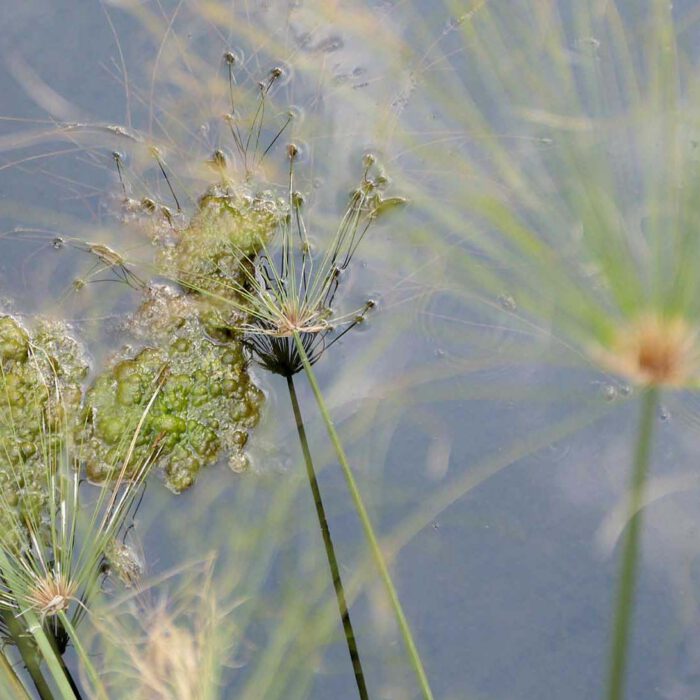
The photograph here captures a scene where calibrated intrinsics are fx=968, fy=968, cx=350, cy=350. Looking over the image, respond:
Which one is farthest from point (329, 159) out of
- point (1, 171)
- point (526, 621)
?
point (526, 621)

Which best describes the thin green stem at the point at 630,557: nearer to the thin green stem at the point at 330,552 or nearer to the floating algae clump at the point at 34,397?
the thin green stem at the point at 330,552

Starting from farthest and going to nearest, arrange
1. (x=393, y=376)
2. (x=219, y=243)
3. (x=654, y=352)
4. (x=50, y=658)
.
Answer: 1. (x=219, y=243)
2. (x=393, y=376)
3. (x=654, y=352)
4. (x=50, y=658)

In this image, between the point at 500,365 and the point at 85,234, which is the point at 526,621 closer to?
the point at 500,365

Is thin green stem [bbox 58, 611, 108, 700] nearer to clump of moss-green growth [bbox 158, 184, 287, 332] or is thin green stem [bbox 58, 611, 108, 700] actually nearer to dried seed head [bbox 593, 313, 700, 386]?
clump of moss-green growth [bbox 158, 184, 287, 332]

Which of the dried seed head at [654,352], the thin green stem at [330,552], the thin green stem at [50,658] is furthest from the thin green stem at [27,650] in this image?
the dried seed head at [654,352]

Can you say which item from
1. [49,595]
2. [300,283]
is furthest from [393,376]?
[49,595]

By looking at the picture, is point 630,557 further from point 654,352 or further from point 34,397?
point 34,397
